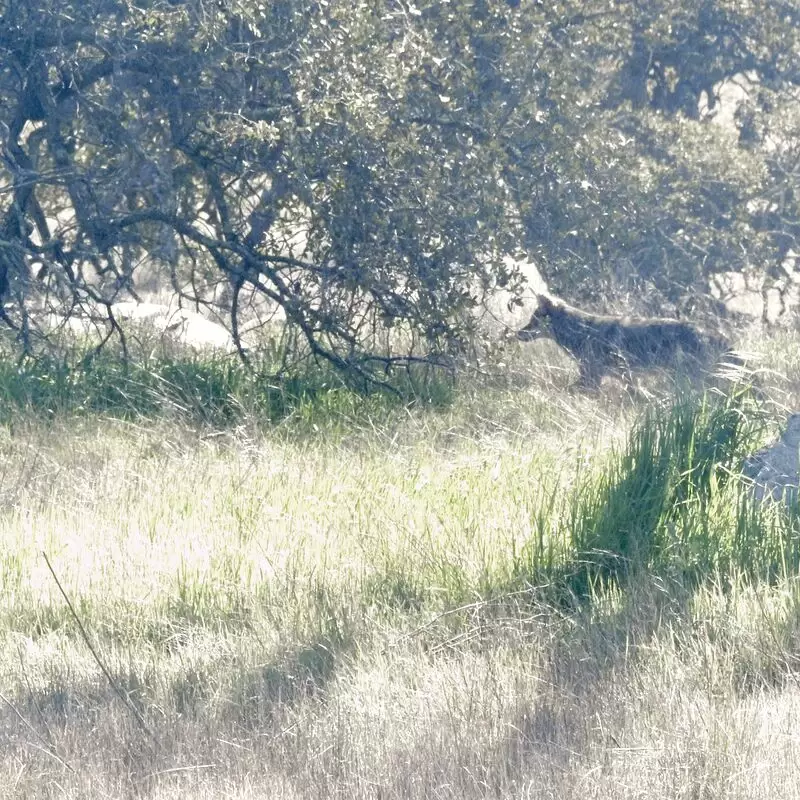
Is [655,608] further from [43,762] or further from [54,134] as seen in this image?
[54,134]

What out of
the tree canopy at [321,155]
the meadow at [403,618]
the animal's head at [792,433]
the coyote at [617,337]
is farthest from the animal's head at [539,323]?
the animal's head at [792,433]

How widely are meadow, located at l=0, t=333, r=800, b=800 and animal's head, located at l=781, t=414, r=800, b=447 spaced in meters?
0.14

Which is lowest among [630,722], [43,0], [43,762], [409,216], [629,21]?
[43,762]

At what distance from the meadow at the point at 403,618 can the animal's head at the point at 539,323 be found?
3.30 m

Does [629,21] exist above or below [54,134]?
above

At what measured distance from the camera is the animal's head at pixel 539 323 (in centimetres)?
1006

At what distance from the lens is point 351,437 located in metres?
7.10

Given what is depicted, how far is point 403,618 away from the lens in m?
4.24

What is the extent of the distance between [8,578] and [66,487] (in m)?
1.32

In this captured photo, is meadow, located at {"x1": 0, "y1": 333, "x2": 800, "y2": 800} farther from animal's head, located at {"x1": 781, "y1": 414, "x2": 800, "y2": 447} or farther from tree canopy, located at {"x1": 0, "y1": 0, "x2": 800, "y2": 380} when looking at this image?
tree canopy, located at {"x1": 0, "y1": 0, "x2": 800, "y2": 380}

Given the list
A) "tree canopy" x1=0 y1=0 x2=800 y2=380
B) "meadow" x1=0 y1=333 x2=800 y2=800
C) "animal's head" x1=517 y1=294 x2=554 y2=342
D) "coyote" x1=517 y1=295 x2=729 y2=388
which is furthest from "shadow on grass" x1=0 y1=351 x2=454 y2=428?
"coyote" x1=517 y1=295 x2=729 y2=388

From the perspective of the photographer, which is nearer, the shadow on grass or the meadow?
the meadow

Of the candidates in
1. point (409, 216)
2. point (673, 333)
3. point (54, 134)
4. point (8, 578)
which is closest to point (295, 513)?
point (8, 578)

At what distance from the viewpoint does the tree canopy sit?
24.4 feet
